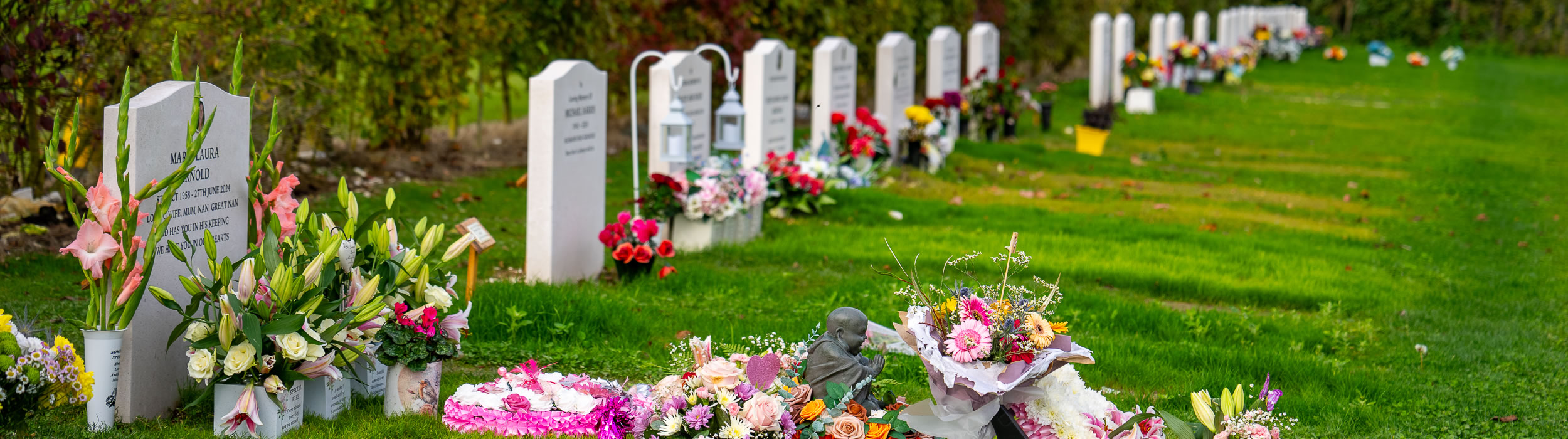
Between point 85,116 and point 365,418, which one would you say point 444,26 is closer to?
point 85,116

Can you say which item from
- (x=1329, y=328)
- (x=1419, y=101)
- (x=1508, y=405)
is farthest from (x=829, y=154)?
(x=1419, y=101)

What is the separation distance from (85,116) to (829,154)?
5.56 metres

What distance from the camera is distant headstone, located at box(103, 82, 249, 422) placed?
13.1ft

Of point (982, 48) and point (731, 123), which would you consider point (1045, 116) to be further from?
point (731, 123)

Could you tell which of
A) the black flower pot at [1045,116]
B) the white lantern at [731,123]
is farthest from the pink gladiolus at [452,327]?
the black flower pot at [1045,116]

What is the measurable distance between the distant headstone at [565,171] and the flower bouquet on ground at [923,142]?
5.49 meters

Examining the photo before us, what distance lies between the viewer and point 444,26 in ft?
37.3

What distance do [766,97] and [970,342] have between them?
6.41m

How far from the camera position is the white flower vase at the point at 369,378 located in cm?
454

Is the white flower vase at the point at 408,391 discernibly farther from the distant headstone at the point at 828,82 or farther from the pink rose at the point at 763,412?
the distant headstone at the point at 828,82

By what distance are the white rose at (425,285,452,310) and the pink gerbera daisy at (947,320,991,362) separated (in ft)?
6.10

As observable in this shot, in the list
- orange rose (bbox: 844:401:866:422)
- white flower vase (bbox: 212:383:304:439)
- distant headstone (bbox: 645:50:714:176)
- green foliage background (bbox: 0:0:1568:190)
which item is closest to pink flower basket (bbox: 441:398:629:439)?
white flower vase (bbox: 212:383:304:439)

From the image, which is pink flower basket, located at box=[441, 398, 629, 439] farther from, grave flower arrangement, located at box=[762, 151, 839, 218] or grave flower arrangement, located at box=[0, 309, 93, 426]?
grave flower arrangement, located at box=[762, 151, 839, 218]

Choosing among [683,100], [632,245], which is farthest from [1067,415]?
[683,100]
